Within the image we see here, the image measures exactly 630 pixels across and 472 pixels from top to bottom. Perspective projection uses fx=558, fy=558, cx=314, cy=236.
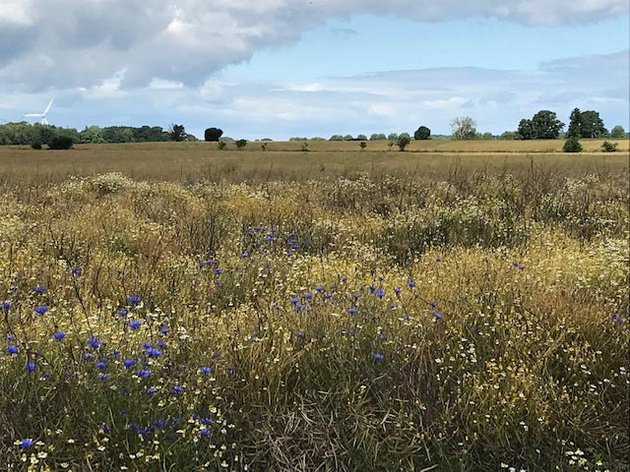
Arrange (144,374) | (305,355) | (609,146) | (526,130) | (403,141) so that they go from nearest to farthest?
(144,374), (305,355), (609,146), (526,130), (403,141)

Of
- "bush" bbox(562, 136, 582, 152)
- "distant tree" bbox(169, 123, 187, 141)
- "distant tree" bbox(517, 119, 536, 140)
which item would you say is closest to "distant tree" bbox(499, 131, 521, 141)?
"distant tree" bbox(517, 119, 536, 140)

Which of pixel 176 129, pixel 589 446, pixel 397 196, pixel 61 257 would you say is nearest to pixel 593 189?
pixel 397 196

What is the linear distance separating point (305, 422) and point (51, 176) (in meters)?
10.6

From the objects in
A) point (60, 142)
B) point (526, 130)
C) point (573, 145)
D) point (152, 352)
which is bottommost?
point (152, 352)

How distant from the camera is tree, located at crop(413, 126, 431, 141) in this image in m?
66.0

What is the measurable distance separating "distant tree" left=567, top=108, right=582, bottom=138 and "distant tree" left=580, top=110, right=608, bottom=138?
376 millimetres

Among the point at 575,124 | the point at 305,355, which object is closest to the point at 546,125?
the point at 575,124

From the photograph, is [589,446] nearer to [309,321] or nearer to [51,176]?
[309,321]

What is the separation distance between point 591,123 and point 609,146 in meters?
6.18

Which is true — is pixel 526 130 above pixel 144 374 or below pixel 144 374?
above

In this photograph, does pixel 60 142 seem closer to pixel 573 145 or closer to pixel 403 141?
pixel 573 145

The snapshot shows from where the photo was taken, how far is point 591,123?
35.9m

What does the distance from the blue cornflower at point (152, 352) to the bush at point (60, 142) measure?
10.3 m

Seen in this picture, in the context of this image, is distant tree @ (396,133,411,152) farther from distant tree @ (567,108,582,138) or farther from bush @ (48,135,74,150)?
bush @ (48,135,74,150)
